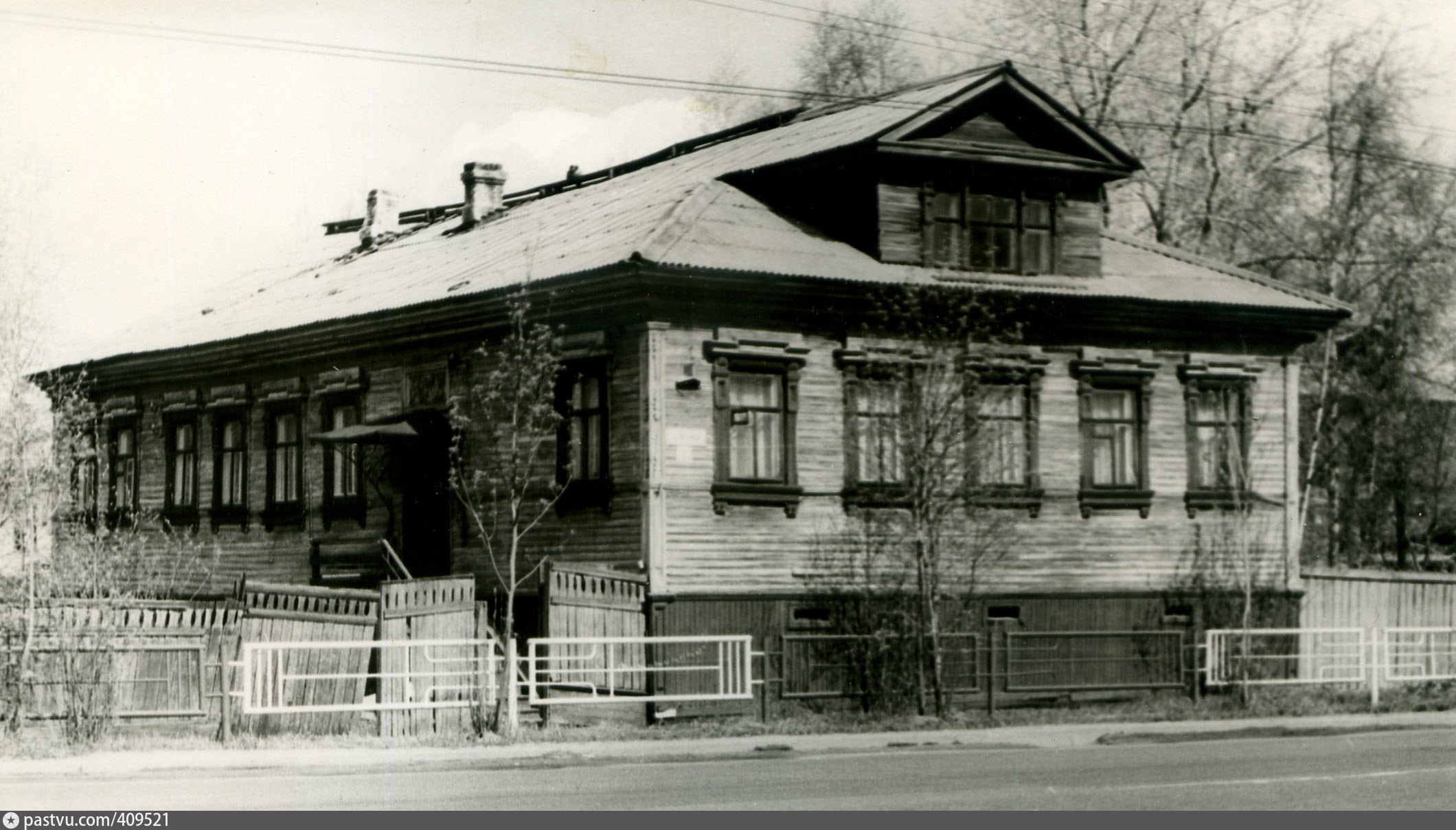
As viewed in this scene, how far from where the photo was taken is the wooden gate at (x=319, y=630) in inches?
849

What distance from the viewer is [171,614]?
22.5 meters

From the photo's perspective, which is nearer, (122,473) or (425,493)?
(425,493)

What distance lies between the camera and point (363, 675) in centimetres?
2055

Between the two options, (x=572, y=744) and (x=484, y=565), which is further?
(x=484, y=565)

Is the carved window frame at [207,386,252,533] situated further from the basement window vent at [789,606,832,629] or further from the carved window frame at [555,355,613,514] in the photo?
the basement window vent at [789,606,832,629]

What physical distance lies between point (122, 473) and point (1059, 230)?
62.0ft

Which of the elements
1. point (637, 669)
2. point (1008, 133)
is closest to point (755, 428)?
point (637, 669)

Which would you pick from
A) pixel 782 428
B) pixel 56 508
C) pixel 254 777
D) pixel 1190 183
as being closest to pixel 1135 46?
pixel 1190 183

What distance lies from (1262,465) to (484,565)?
482 inches

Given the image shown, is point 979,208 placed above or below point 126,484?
above

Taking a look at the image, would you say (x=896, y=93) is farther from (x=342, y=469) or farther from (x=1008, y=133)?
(x=342, y=469)

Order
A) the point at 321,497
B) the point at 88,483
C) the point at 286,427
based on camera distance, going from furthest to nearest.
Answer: the point at 88,483, the point at 286,427, the point at 321,497

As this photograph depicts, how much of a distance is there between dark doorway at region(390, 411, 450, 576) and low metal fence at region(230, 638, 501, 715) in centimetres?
701

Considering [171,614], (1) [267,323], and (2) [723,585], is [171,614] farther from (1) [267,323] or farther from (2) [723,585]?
(1) [267,323]
